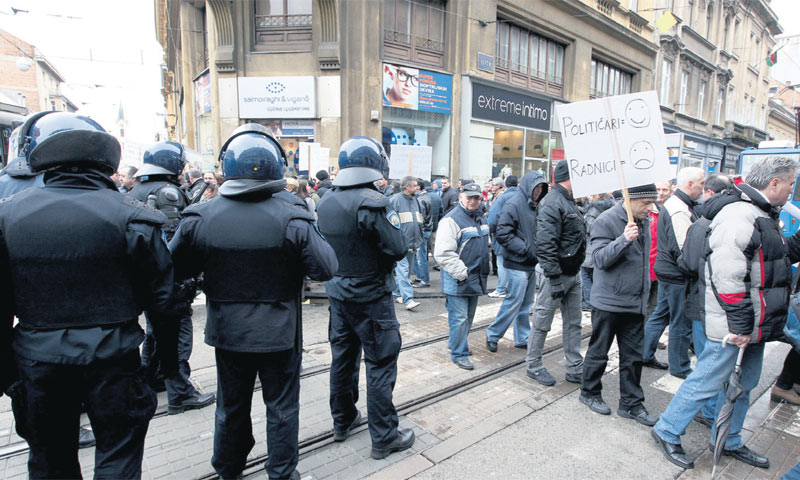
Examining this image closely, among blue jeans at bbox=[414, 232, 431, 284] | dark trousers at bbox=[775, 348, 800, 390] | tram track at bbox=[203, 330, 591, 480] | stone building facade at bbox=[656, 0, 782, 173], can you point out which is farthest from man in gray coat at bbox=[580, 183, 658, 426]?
stone building facade at bbox=[656, 0, 782, 173]

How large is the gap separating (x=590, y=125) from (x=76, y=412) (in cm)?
404

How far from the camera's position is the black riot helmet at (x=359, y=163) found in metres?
3.29

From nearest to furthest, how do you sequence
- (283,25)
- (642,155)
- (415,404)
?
(642,155) → (415,404) → (283,25)

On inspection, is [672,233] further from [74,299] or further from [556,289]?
[74,299]

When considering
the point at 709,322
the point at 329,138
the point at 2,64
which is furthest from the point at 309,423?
the point at 2,64

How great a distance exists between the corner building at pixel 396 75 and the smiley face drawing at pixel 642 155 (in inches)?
270

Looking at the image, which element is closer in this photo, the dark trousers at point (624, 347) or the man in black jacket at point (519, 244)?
the dark trousers at point (624, 347)

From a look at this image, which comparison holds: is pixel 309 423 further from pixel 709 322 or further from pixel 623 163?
pixel 623 163

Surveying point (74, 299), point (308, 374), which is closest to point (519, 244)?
point (308, 374)

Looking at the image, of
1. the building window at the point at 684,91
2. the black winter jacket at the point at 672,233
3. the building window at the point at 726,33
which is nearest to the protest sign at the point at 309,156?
the black winter jacket at the point at 672,233

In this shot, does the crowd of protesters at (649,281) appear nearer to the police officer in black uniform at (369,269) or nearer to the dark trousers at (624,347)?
the dark trousers at (624,347)

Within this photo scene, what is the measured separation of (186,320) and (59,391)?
81.3 inches

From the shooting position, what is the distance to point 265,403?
266cm

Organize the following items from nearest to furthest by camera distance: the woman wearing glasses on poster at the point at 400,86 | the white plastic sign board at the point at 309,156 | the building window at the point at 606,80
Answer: the white plastic sign board at the point at 309,156 → the woman wearing glasses on poster at the point at 400,86 → the building window at the point at 606,80
